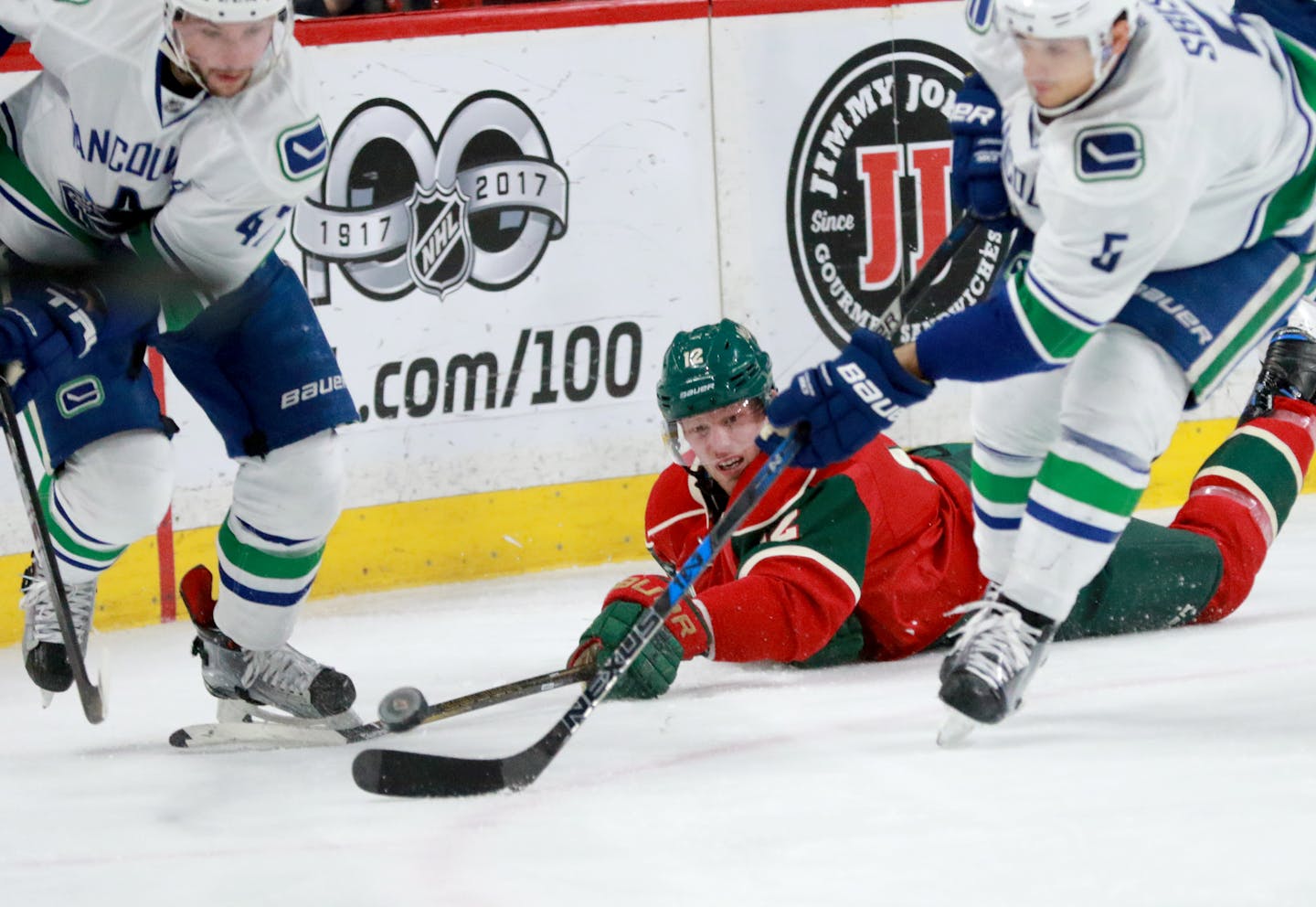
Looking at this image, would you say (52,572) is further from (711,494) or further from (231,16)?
(711,494)

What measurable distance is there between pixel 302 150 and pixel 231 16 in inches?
9.5

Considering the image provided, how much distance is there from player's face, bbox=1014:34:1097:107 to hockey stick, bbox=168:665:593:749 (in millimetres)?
1006

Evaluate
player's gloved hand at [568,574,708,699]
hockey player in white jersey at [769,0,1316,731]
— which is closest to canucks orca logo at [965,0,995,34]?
hockey player in white jersey at [769,0,1316,731]

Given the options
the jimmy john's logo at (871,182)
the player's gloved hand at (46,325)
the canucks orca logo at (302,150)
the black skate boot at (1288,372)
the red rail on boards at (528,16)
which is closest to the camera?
the player's gloved hand at (46,325)

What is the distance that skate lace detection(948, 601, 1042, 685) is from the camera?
206cm

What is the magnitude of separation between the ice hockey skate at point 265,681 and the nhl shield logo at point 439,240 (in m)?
1.33

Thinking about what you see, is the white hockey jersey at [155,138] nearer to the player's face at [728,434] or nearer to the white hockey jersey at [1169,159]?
the player's face at [728,434]

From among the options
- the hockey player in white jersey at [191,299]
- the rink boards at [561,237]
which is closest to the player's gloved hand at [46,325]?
the hockey player in white jersey at [191,299]

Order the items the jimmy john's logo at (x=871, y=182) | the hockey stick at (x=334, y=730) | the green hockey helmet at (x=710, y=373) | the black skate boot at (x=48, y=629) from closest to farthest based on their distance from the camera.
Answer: the hockey stick at (x=334, y=730) → the black skate boot at (x=48, y=629) → the green hockey helmet at (x=710, y=373) → the jimmy john's logo at (x=871, y=182)

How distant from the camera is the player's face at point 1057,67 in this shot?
1896mm

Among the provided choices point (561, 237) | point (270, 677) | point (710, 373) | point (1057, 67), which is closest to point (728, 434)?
point (710, 373)

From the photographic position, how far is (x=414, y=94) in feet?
12.5

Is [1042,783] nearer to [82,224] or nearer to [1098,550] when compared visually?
[1098,550]

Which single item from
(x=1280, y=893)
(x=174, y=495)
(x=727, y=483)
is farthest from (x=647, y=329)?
(x=1280, y=893)
